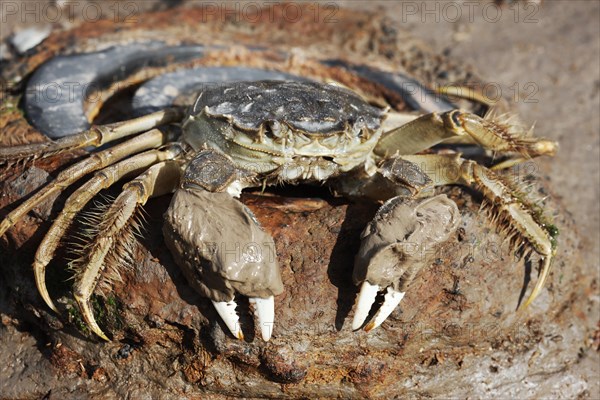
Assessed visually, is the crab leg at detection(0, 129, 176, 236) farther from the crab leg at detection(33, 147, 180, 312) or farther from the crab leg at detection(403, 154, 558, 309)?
the crab leg at detection(403, 154, 558, 309)

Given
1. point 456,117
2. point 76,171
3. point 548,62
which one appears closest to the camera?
point 76,171

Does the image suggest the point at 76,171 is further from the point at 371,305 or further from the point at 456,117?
the point at 456,117

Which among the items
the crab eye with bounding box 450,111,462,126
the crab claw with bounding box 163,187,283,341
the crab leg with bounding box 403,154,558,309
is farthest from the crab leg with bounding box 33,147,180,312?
the crab eye with bounding box 450,111,462,126

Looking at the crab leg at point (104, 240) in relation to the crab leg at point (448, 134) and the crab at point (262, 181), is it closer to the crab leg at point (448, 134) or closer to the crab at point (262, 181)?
the crab at point (262, 181)

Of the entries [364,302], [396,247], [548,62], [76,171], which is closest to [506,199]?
[396,247]

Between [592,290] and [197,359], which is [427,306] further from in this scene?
[592,290]

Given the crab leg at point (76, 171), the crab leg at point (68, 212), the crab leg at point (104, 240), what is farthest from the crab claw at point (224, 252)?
the crab leg at point (76, 171)
